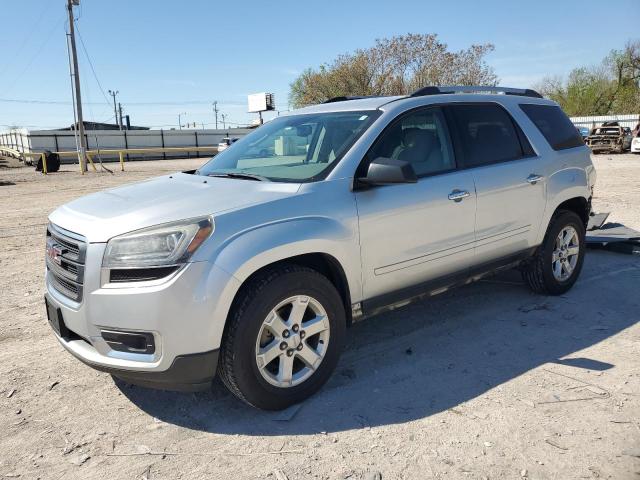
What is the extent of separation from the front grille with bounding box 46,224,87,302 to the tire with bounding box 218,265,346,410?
34.5 inches

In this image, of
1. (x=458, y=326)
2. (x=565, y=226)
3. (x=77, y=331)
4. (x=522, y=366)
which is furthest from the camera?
(x=565, y=226)

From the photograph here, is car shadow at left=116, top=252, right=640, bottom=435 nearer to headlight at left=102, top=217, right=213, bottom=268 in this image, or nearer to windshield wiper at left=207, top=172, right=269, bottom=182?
headlight at left=102, top=217, right=213, bottom=268

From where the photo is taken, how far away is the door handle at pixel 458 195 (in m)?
3.87

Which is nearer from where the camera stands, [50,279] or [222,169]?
[50,279]

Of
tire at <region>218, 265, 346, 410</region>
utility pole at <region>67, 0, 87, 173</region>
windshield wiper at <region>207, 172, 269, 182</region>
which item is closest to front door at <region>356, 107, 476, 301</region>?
tire at <region>218, 265, 346, 410</region>

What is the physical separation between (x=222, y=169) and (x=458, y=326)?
7.60 feet

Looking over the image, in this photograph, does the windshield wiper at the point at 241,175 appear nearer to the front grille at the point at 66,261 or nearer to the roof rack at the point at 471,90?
the front grille at the point at 66,261

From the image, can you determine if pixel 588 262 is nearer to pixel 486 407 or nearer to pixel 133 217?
pixel 486 407

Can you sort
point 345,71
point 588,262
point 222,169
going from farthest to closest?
point 345,71
point 588,262
point 222,169

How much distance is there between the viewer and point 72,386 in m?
3.54

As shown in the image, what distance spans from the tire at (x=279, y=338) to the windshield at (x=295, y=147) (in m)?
0.73

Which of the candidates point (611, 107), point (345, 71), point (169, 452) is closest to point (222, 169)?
point (169, 452)

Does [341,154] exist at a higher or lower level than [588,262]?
higher

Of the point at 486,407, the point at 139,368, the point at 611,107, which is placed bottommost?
the point at 486,407
